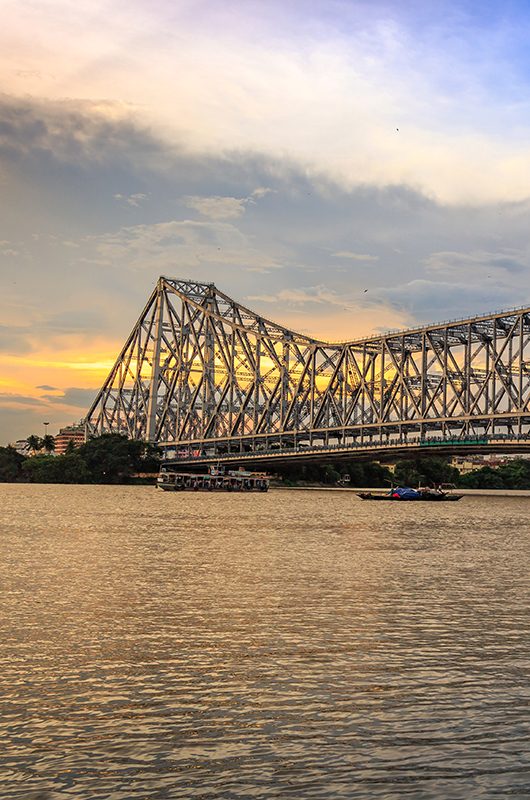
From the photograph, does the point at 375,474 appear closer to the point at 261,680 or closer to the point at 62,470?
the point at 62,470

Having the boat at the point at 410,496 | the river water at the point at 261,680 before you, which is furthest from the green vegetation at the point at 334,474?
the river water at the point at 261,680

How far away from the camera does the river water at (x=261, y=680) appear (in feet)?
38.4

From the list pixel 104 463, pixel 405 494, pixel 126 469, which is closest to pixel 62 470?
pixel 104 463

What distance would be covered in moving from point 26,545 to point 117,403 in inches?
6039

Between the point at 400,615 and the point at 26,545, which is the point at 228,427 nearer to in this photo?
the point at 26,545

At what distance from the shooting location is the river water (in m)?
11.7

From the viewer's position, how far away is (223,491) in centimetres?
13175

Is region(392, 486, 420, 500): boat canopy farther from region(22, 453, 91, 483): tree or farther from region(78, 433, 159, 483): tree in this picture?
region(22, 453, 91, 483): tree

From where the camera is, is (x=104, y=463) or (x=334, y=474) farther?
(x=334, y=474)

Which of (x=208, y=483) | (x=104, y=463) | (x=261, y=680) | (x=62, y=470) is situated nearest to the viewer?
(x=261, y=680)

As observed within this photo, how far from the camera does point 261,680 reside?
53.3 feet

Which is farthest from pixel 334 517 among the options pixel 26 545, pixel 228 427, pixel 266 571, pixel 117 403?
pixel 117 403

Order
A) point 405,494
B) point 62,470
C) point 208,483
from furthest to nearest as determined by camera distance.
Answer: point 62,470 → point 208,483 → point 405,494

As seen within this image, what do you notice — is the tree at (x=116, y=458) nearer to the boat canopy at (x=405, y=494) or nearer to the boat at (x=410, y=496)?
the boat at (x=410, y=496)
